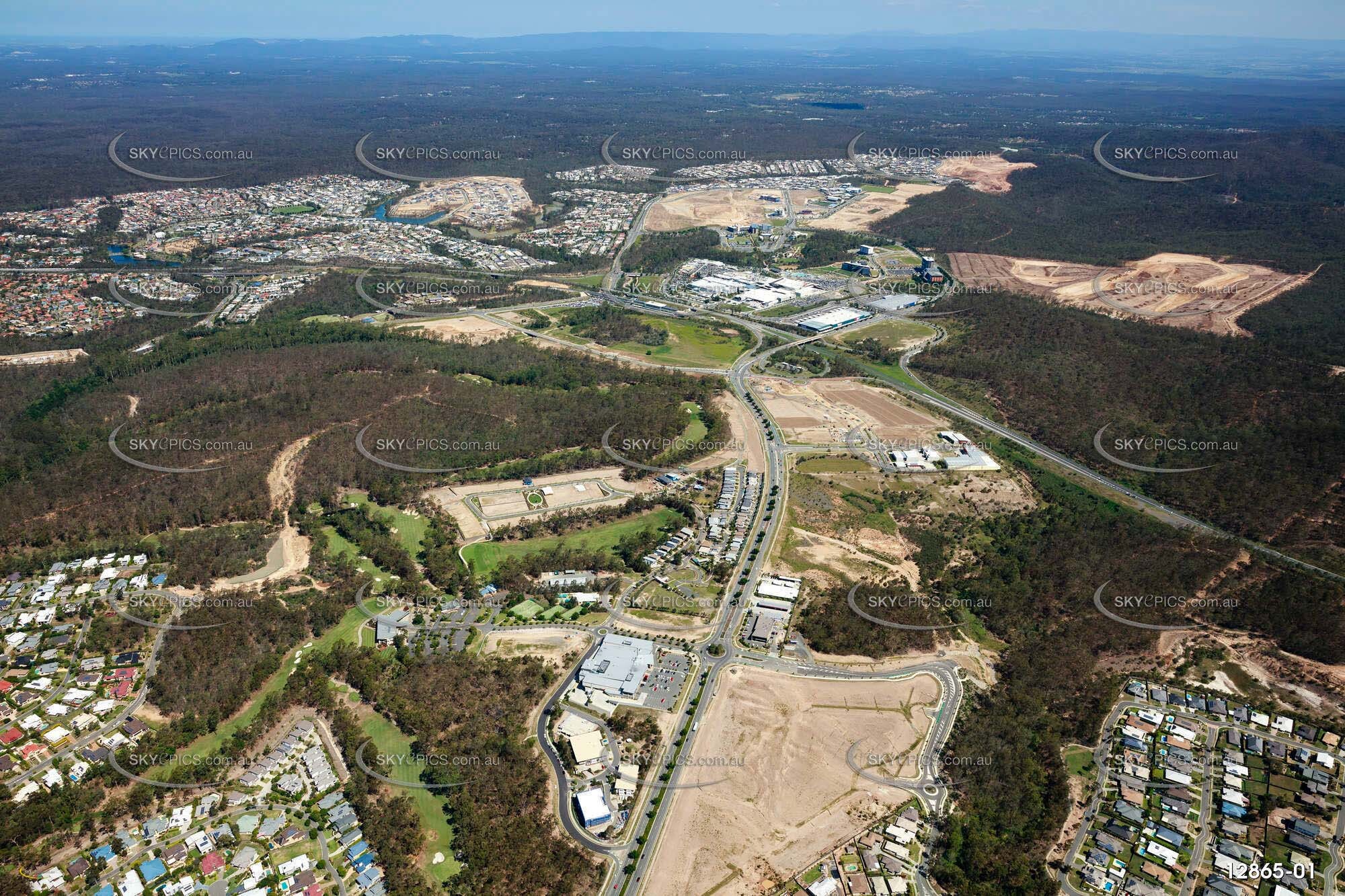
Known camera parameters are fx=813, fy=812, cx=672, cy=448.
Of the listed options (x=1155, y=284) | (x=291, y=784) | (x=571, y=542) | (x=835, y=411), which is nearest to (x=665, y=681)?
(x=571, y=542)

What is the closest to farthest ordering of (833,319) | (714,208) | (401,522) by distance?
(401,522)
(833,319)
(714,208)

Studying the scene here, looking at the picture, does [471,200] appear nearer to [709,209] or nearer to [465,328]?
[709,209]

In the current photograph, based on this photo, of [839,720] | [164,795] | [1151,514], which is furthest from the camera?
[1151,514]

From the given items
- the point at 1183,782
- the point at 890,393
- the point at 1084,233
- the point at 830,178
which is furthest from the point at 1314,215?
the point at 1183,782

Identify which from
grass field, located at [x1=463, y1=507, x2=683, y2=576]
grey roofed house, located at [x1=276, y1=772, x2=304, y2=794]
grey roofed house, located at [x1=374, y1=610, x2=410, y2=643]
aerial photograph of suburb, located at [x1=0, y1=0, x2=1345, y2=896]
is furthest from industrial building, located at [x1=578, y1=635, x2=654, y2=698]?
grey roofed house, located at [x1=276, y1=772, x2=304, y2=794]

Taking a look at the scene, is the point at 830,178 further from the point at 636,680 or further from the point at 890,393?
the point at 636,680

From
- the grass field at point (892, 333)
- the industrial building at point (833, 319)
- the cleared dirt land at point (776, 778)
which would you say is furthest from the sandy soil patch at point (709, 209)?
the cleared dirt land at point (776, 778)
